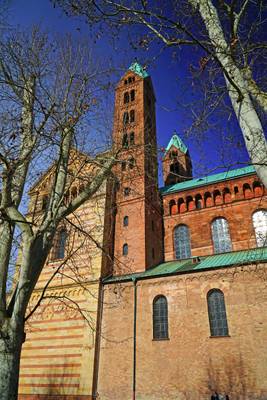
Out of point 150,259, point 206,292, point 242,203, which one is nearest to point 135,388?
point 206,292

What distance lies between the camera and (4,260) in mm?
6156

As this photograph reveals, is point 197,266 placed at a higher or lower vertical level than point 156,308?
higher

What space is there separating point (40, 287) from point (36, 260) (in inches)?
597

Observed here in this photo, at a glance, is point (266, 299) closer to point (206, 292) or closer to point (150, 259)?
point (206, 292)

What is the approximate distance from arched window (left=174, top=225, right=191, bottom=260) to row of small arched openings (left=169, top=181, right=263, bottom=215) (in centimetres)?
141

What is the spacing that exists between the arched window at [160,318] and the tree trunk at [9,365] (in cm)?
1171

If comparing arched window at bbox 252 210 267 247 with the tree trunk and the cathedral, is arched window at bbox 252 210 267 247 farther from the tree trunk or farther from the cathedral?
the tree trunk

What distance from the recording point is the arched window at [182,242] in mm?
21781

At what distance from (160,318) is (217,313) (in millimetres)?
3009

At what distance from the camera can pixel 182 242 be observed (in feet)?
73.0

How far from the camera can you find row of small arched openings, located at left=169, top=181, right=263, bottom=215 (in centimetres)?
2114

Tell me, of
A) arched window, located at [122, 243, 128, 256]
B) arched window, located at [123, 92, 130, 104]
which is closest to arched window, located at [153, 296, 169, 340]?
arched window, located at [122, 243, 128, 256]

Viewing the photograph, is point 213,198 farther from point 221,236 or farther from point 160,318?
point 160,318

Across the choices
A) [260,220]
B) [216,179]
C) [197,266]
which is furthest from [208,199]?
[197,266]
